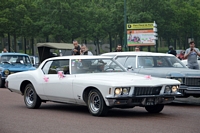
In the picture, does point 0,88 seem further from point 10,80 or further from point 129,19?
point 129,19

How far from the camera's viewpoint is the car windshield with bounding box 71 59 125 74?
11383 millimetres

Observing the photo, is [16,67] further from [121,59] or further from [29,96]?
[29,96]

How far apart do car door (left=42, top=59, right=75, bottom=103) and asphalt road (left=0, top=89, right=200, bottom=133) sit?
15.1 inches

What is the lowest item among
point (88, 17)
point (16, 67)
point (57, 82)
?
point (16, 67)

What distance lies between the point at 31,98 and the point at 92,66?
2.10 meters

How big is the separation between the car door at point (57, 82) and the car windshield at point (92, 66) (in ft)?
0.68

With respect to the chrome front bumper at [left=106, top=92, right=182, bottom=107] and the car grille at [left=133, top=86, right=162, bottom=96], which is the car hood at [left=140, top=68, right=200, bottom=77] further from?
the car grille at [left=133, top=86, right=162, bottom=96]

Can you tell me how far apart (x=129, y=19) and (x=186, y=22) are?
8.82 m

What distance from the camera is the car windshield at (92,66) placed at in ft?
37.3

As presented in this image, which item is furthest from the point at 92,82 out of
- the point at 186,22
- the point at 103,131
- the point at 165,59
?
the point at 186,22

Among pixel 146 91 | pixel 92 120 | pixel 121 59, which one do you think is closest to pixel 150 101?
pixel 146 91

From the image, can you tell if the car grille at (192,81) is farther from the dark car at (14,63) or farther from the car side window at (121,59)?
the dark car at (14,63)

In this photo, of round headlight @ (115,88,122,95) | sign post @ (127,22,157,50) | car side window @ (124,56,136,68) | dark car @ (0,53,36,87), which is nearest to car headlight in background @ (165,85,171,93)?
round headlight @ (115,88,122,95)

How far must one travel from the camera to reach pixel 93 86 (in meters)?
10.4
